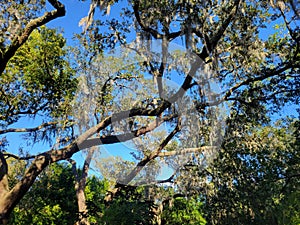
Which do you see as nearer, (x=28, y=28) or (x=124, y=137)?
(x=28, y=28)

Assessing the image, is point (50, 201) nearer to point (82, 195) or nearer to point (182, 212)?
point (82, 195)

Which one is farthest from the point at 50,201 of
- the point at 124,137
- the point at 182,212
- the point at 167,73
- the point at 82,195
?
the point at 167,73

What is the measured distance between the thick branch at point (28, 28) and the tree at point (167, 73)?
18mm

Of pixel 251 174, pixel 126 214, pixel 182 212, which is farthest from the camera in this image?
pixel 182 212

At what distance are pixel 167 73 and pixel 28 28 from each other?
286cm

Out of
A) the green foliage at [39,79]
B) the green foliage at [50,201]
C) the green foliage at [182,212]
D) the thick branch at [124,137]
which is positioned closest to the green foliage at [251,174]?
the green foliage at [182,212]

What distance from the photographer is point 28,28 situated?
570 cm

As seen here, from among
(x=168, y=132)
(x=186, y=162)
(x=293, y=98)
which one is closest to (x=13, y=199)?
(x=168, y=132)

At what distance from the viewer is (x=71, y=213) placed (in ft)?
52.5

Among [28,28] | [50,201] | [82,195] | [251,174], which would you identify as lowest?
[82,195]

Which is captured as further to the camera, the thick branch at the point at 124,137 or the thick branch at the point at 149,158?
the thick branch at the point at 149,158

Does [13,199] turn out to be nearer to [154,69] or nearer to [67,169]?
[154,69]

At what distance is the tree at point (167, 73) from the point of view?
582 cm

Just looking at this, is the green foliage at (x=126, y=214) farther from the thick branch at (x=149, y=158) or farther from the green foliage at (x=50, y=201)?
the green foliage at (x=50, y=201)
